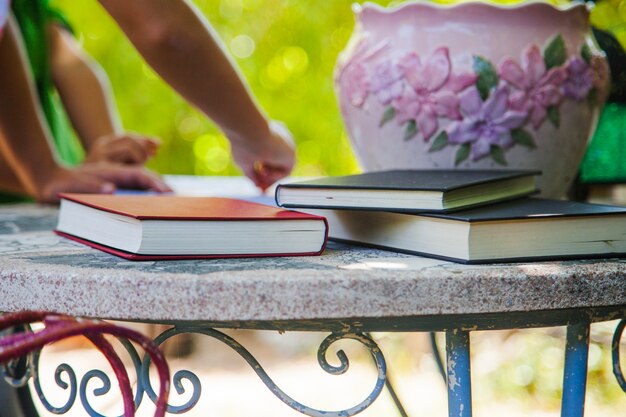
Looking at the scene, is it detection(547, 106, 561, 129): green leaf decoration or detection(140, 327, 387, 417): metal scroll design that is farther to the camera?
detection(547, 106, 561, 129): green leaf decoration

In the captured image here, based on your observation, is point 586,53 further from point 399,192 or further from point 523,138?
point 399,192

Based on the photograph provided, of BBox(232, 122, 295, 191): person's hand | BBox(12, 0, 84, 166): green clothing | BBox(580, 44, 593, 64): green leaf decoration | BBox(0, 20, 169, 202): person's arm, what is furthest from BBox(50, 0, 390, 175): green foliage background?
BBox(580, 44, 593, 64): green leaf decoration

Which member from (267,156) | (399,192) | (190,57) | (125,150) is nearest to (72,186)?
(125,150)

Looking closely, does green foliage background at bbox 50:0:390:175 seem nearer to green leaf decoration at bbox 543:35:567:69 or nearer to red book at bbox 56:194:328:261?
green leaf decoration at bbox 543:35:567:69

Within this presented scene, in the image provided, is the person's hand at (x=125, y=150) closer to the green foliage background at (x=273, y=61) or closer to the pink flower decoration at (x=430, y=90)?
the pink flower decoration at (x=430, y=90)

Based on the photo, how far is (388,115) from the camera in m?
0.91

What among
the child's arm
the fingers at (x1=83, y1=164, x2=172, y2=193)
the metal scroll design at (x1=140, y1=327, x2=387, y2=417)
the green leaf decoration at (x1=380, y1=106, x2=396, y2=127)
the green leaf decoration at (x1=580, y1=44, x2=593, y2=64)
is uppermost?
the child's arm

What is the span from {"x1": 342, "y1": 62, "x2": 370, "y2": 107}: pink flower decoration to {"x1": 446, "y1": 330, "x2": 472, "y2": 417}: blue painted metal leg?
0.45 metres

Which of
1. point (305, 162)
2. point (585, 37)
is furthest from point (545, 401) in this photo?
point (305, 162)

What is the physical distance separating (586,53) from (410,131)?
0.25 m

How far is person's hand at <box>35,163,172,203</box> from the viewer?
1118 mm

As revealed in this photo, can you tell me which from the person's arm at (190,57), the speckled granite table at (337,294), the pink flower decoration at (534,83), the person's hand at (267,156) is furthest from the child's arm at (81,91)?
the speckled granite table at (337,294)

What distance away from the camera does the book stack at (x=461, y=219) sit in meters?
0.58

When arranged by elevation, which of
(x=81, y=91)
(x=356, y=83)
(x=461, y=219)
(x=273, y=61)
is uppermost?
(x=273, y=61)
